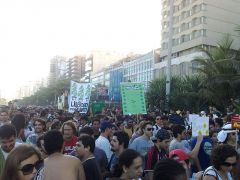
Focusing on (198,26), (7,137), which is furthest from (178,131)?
(198,26)

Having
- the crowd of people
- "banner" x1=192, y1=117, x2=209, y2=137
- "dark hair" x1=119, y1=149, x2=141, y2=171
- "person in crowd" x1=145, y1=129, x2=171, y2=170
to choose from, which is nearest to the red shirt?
the crowd of people

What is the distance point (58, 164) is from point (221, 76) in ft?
70.8

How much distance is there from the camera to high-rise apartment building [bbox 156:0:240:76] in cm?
5706

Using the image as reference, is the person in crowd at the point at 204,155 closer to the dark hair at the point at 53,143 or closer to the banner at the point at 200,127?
the banner at the point at 200,127

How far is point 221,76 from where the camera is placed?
2516cm

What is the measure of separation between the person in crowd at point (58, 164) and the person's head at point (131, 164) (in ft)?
2.37

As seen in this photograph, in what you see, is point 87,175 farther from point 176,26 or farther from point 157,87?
point 176,26

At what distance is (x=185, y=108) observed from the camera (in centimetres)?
2866

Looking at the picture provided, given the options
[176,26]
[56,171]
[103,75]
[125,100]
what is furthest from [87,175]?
[103,75]

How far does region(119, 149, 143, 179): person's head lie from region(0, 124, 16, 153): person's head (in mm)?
1474

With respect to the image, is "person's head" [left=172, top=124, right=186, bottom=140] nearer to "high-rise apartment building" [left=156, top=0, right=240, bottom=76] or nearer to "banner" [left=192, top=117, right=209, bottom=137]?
"banner" [left=192, top=117, right=209, bottom=137]

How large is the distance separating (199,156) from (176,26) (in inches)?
2379

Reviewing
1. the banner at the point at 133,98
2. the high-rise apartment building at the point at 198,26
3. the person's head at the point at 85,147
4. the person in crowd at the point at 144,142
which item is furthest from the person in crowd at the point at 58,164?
the high-rise apartment building at the point at 198,26

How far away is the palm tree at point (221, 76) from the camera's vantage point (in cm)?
2495
